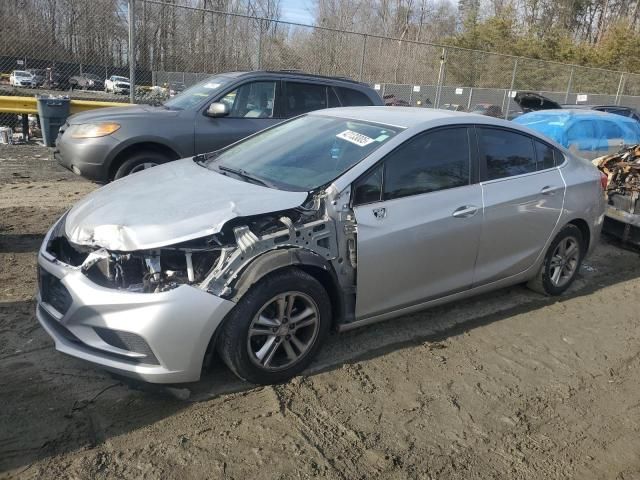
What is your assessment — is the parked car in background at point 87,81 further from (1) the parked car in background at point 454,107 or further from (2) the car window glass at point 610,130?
(2) the car window glass at point 610,130

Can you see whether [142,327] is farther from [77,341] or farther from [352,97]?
[352,97]

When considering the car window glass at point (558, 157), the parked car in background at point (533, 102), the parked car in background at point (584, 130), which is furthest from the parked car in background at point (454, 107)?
the car window glass at point (558, 157)

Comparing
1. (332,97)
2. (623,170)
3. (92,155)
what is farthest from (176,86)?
(623,170)

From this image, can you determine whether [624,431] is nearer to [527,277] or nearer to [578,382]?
[578,382]

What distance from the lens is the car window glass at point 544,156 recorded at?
15.3 feet

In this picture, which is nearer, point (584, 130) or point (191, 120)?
point (191, 120)

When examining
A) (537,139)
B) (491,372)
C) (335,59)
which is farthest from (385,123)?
(335,59)

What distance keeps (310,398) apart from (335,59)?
41.2ft

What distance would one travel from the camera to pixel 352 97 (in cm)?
779

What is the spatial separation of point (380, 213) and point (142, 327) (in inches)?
62.9

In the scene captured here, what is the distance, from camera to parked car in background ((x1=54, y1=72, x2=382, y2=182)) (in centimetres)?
657

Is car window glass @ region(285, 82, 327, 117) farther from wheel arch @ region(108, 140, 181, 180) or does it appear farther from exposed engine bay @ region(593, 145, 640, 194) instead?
exposed engine bay @ region(593, 145, 640, 194)

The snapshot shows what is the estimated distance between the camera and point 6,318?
386 cm

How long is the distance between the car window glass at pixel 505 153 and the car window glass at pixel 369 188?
1.09 metres
